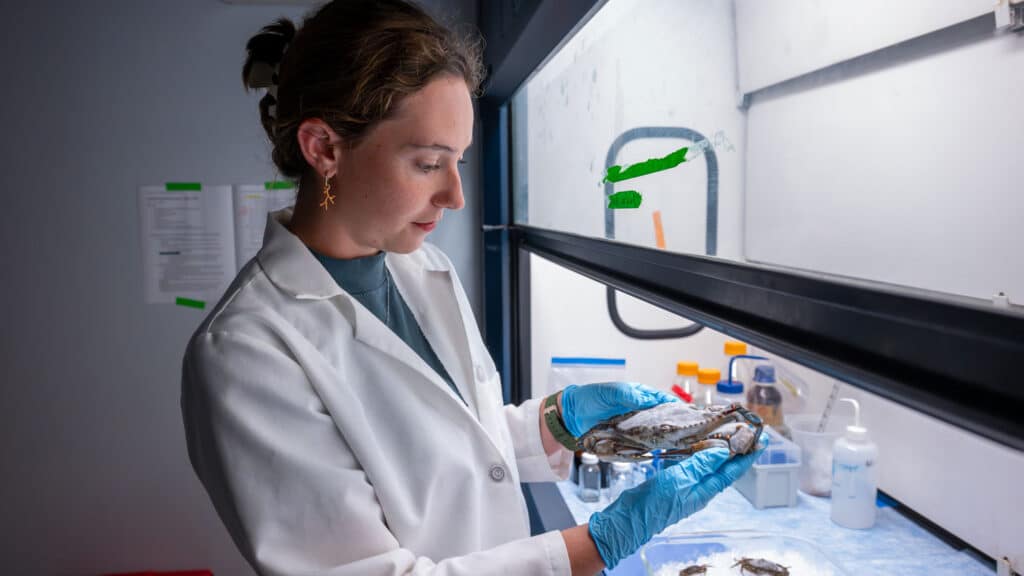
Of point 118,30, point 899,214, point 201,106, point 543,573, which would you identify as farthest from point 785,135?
point 118,30

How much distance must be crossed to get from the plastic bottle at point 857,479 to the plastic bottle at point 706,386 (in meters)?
0.45

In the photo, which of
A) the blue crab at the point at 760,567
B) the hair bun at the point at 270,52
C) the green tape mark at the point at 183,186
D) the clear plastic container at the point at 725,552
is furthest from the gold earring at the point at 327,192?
the green tape mark at the point at 183,186

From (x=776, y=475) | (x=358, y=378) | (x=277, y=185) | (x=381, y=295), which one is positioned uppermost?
(x=277, y=185)

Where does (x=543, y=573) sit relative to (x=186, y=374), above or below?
below

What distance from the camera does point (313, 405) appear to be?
3.25ft

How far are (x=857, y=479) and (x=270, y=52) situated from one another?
5.06 feet

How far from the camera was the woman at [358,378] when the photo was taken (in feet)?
3.03

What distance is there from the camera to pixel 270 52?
1220 millimetres

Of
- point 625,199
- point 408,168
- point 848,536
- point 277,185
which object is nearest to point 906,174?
point 625,199

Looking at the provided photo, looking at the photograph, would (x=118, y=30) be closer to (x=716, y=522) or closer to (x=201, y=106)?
(x=201, y=106)

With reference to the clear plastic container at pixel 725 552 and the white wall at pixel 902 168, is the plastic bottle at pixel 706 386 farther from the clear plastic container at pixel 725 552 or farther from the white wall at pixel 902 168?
the white wall at pixel 902 168

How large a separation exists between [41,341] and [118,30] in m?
1.18

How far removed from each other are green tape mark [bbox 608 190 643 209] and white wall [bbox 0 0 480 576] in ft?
4.22

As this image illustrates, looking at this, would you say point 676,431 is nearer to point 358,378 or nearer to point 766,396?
point 358,378
